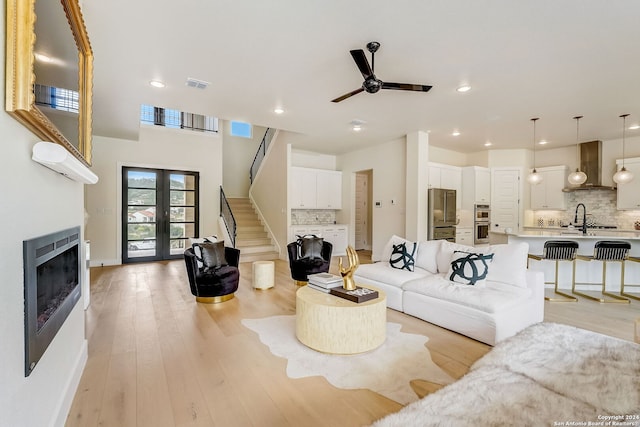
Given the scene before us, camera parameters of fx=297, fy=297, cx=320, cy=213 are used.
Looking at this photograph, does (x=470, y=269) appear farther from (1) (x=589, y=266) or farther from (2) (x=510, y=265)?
(1) (x=589, y=266)

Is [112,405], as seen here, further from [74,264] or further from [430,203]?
[430,203]

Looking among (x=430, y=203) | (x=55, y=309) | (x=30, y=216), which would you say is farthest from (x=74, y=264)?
(x=430, y=203)

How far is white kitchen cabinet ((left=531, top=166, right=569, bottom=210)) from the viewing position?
23.3ft

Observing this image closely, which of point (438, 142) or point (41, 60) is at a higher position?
point (438, 142)

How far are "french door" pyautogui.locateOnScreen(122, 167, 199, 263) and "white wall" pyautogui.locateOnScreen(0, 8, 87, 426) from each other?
546 cm

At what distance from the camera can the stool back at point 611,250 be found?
13.5 ft

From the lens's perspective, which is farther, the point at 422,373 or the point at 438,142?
the point at 438,142

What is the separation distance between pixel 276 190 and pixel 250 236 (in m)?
1.42

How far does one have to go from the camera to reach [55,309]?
162 cm

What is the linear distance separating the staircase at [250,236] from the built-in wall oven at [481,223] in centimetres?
496

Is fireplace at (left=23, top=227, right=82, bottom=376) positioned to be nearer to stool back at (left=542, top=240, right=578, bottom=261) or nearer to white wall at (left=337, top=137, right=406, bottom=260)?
stool back at (left=542, top=240, right=578, bottom=261)

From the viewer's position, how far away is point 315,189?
7938mm

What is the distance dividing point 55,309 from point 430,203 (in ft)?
19.8

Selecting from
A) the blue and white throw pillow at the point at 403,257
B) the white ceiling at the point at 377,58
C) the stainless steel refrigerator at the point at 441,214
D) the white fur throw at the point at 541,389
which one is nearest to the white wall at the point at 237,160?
the white ceiling at the point at 377,58
